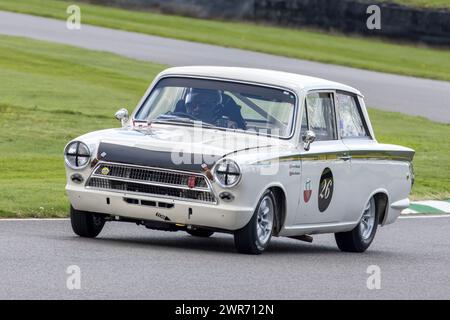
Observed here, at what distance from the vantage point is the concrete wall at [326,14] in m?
40.0

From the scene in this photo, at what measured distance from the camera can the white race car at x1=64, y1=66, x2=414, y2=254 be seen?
11.1m

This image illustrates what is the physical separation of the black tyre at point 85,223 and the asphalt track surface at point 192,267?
0.13m

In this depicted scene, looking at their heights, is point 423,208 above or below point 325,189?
below

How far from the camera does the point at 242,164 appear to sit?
11078 millimetres

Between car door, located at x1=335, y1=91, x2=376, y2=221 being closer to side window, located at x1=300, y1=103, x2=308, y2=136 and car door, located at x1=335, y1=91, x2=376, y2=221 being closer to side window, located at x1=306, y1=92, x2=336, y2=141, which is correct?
side window, located at x1=306, y1=92, x2=336, y2=141

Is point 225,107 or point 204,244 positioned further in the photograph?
point 204,244

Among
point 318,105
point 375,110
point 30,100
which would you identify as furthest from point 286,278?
point 375,110

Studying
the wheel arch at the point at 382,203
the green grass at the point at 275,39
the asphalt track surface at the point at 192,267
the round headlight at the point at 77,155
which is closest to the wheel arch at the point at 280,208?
the asphalt track surface at the point at 192,267

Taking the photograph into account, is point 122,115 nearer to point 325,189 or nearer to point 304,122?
point 304,122

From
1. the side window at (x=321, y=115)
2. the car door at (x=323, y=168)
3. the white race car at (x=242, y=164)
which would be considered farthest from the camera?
the side window at (x=321, y=115)

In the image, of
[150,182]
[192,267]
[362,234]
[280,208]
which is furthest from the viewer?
[362,234]

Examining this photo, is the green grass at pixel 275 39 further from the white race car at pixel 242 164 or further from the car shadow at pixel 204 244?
the white race car at pixel 242 164

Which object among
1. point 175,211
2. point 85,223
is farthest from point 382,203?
point 85,223

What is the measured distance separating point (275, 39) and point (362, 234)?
1148 inches
